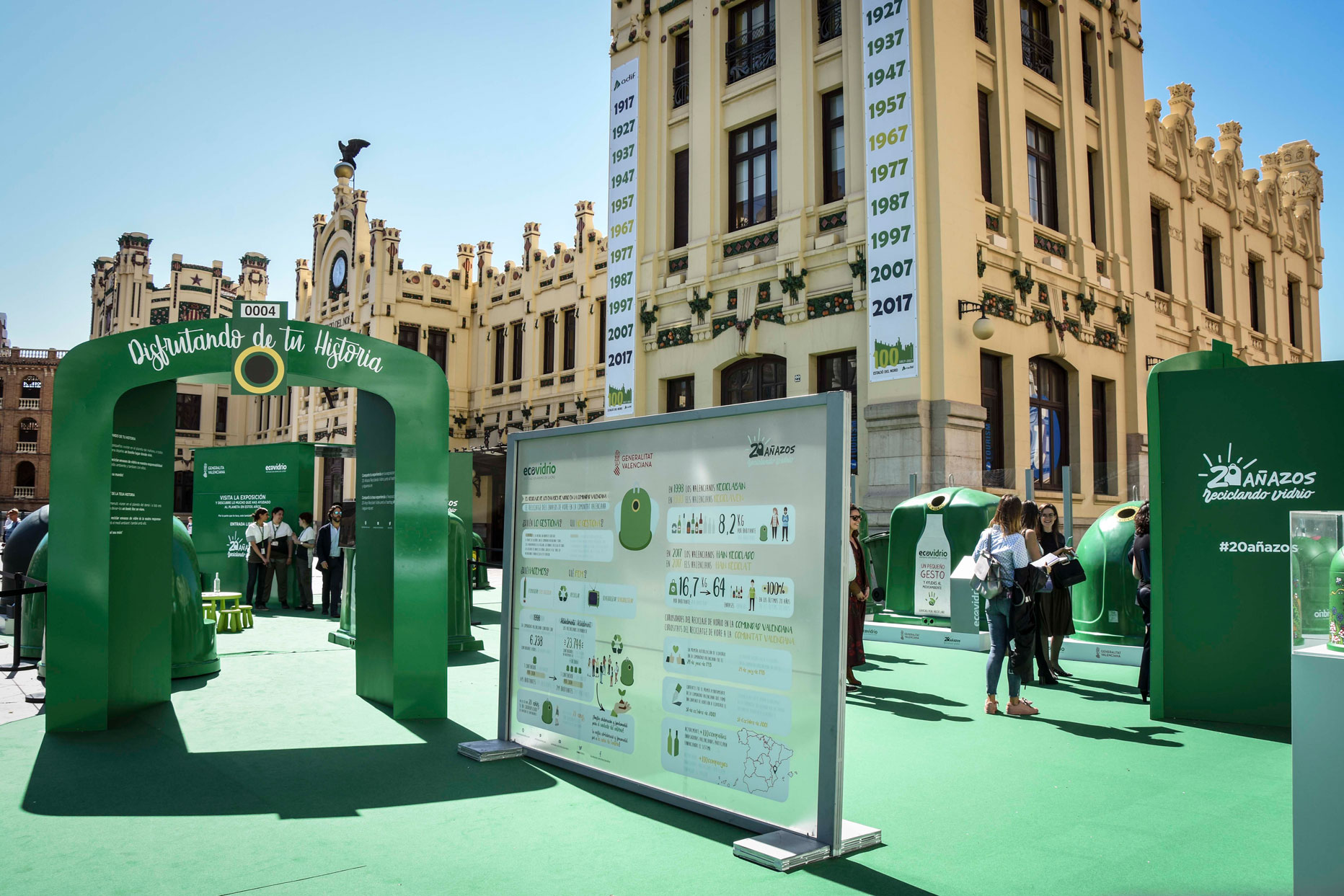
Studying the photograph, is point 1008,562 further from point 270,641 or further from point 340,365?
point 270,641

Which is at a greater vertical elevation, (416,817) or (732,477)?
(732,477)

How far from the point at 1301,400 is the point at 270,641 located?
11499mm

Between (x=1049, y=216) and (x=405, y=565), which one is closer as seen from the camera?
(x=405, y=565)

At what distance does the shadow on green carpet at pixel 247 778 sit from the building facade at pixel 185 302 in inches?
1814

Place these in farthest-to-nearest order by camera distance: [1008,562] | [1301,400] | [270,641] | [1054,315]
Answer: [1054,315], [270,641], [1008,562], [1301,400]

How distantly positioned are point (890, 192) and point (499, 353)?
62.7ft

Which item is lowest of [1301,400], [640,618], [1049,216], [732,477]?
[640,618]

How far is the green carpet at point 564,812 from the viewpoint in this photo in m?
4.19

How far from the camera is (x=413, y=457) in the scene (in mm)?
7734

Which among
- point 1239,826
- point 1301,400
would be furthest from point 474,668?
point 1301,400

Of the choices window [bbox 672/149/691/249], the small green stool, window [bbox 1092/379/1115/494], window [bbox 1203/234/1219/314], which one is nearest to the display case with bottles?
the small green stool

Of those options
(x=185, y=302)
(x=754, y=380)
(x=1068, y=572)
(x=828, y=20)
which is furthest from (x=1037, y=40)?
(x=185, y=302)

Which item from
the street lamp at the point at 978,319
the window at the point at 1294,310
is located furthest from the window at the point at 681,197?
the window at the point at 1294,310

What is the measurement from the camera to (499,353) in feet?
108
